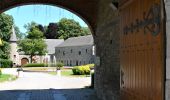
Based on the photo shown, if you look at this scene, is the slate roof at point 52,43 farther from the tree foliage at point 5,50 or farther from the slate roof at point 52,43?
the tree foliage at point 5,50

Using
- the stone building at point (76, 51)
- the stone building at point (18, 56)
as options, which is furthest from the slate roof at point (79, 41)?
the stone building at point (18, 56)

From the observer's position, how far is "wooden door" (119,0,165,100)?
17.9 ft

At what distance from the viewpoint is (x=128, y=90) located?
7.24 m

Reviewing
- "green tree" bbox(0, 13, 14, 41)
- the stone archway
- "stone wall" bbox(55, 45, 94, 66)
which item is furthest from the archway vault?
"green tree" bbox(0, 13, 14, 41)

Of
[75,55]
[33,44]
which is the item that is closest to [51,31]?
[75,55]

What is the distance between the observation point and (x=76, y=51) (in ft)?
270

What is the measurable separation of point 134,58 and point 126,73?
75cm

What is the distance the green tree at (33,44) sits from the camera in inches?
2953

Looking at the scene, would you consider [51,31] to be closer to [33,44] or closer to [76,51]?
[76,51]

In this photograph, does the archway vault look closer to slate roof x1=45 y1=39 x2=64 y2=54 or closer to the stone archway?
the stone archway

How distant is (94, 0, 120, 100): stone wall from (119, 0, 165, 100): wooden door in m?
5.20

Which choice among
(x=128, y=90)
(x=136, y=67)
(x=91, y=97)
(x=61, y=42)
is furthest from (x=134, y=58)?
(x=61, y=42)

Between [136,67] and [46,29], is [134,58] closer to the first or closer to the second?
[136,67]

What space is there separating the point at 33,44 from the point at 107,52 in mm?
60770
